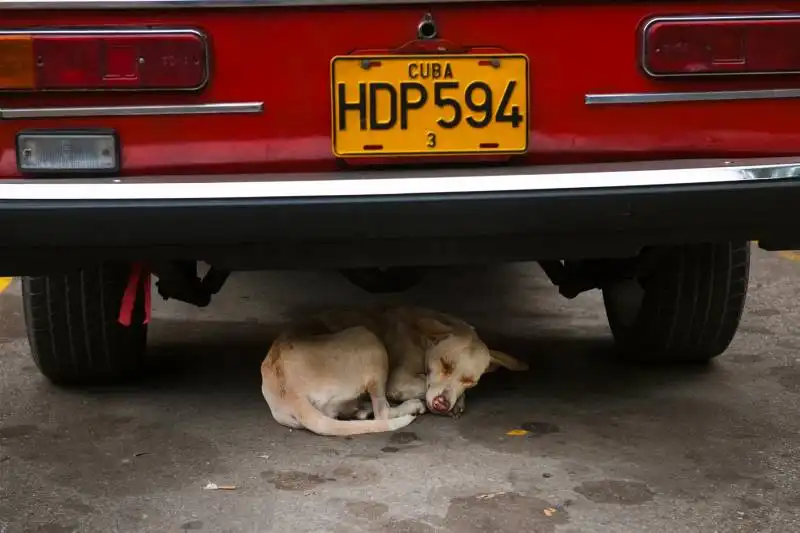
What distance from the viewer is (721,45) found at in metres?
2.23

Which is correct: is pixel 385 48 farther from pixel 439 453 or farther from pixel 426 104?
pixel 439 453

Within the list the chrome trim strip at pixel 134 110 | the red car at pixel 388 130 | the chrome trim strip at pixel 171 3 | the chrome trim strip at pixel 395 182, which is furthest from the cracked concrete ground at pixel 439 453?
the chrome trim strip at pixel 171 3

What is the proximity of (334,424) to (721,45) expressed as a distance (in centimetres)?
131

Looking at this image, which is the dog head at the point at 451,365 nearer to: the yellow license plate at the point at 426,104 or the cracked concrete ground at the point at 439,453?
the cracked concrete ground at the point at 439,453

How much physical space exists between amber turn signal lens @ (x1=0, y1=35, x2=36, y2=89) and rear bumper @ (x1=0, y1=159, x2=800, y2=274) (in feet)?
0.66

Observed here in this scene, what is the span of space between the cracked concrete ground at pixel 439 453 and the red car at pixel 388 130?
0.53m

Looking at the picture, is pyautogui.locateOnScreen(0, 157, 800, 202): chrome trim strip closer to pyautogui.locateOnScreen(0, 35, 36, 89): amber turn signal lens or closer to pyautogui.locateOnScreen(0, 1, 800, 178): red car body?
pyautogui.locateOnScreen(0, 1, 800, 178): red car body

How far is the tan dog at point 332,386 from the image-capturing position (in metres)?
2.71

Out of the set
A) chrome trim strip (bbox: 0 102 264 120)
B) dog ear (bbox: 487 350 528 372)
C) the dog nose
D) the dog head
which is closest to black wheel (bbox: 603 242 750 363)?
dog ear (bbox: 487 350 528 372)

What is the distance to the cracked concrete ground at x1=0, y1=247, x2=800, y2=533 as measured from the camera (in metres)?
2.22

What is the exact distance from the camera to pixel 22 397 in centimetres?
310

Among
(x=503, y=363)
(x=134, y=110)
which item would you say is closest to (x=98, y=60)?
(x=134, y=110)

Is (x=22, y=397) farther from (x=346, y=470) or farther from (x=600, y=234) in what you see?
(x=600, y=234)

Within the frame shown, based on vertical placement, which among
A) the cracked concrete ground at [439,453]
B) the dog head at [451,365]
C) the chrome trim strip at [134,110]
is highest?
the chrome trim strip at [134,110]
